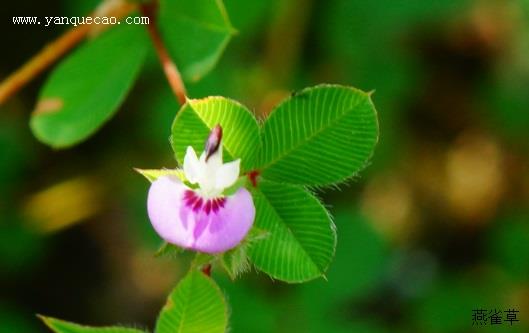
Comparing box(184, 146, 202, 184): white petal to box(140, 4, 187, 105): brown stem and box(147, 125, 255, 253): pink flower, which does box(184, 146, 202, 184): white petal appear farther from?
box(140, 4, 187, 105): brown stem

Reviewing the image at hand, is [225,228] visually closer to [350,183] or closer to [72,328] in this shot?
[72,328]

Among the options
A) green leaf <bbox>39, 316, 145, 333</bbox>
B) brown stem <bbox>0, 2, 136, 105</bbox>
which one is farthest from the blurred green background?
green leaf <bbox>39, 316, 145, 333</bbox>

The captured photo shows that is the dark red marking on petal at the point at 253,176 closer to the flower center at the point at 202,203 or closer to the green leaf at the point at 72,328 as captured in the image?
the flower center at the point at 202,203

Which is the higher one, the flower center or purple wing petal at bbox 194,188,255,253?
the flower center

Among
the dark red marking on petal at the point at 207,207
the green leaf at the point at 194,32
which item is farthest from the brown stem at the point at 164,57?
the dark red marking on petal at the point at 207,207

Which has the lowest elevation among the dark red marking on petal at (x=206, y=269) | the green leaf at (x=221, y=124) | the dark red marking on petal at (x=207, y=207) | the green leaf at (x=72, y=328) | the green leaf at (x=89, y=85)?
the green leaf at (x=72, y=328)

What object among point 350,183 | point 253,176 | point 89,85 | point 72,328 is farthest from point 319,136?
point 350,183

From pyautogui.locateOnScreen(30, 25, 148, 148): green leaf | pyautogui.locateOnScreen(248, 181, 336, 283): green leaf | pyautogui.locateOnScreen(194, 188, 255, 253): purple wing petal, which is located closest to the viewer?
pyautogui.locateOnScreen(194, 188, 255, 253): purple wing petal
